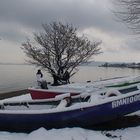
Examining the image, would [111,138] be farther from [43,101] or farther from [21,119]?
[43,101]

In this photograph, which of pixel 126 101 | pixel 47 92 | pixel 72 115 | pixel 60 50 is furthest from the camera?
pixel 60 50

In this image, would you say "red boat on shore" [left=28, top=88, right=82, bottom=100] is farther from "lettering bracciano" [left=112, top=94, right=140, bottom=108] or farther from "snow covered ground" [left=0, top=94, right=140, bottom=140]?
"snow covered ground" [left=0, top=94, right=140, bottom=140]

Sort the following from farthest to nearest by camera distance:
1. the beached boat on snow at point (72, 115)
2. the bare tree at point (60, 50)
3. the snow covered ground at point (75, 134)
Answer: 1. the bare tree at point (60, 50)
2. the beached boat on snow at point (72, 115)
3. the snow covered ground at point (75, 134)

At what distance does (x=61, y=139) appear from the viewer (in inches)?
348

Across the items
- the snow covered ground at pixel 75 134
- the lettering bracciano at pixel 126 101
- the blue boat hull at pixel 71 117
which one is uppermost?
the lettering bracciano at pixel 126 101

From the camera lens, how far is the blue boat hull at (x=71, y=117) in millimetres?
10070

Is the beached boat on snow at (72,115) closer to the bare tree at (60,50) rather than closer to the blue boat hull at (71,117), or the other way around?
the blue boat hull at (71,117)

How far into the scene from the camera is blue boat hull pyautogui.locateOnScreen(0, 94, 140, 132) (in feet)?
33.0

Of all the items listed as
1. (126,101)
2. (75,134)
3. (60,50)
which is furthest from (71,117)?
(60,50)

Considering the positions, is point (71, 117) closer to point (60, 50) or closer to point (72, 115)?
point (72, 115)

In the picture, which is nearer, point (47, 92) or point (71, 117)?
point (71, 117)

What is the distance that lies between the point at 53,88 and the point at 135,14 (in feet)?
16.7

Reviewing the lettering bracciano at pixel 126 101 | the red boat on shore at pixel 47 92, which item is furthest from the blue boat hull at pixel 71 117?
the red boat on shore at pixel 47 92

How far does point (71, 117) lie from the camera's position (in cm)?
1007
